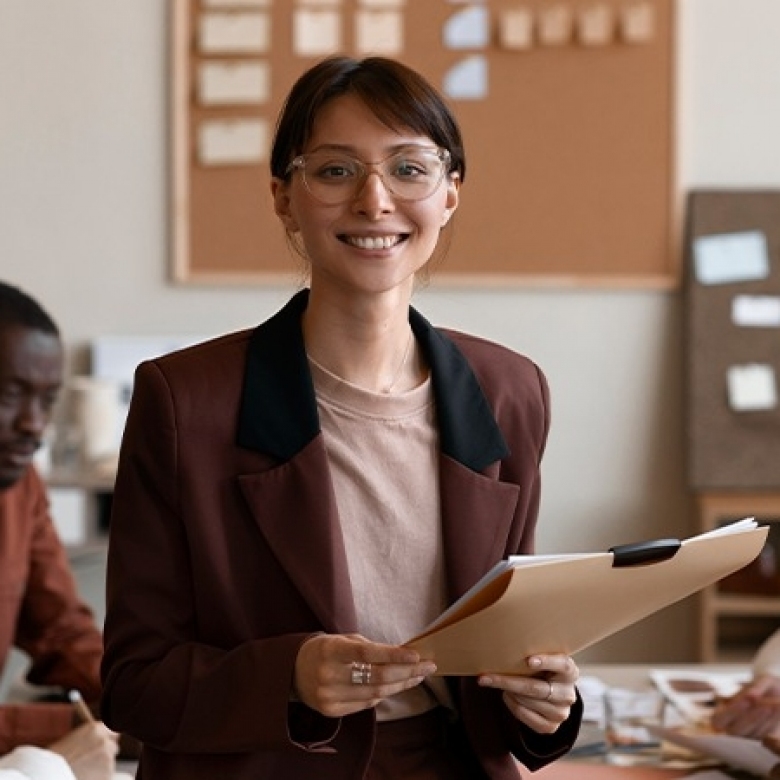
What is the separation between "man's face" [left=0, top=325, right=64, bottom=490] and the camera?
266cm

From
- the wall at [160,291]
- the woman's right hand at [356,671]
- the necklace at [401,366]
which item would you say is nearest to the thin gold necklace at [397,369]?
the necklace at [401,366]

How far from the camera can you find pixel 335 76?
1.62m

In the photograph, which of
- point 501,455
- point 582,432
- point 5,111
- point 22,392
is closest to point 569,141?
point 582,432

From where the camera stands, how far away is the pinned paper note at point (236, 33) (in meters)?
5.03

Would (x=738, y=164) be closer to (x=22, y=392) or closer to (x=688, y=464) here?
(x=688, y=464)

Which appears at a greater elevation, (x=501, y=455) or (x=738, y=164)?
(x=738, y=164)

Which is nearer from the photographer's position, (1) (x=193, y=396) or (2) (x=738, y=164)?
(1) (x=193, y=396)

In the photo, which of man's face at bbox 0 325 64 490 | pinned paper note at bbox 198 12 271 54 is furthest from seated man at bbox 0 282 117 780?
pinned paper note at bbox 198 12 271 54

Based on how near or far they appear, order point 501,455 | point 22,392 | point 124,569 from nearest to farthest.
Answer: point 124,569
point 501,455
point 22,392

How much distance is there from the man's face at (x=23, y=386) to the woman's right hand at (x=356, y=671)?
1280 millimetres

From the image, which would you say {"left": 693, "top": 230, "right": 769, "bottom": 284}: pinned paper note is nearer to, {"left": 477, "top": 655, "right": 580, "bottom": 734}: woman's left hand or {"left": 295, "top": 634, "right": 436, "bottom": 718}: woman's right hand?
{"left": 477, "top": 655, "right": 580, "bottom": 734}: woman's left hand

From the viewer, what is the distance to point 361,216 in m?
1.59

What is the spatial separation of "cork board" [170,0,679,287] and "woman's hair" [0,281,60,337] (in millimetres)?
2378

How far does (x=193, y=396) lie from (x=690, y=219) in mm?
3605
